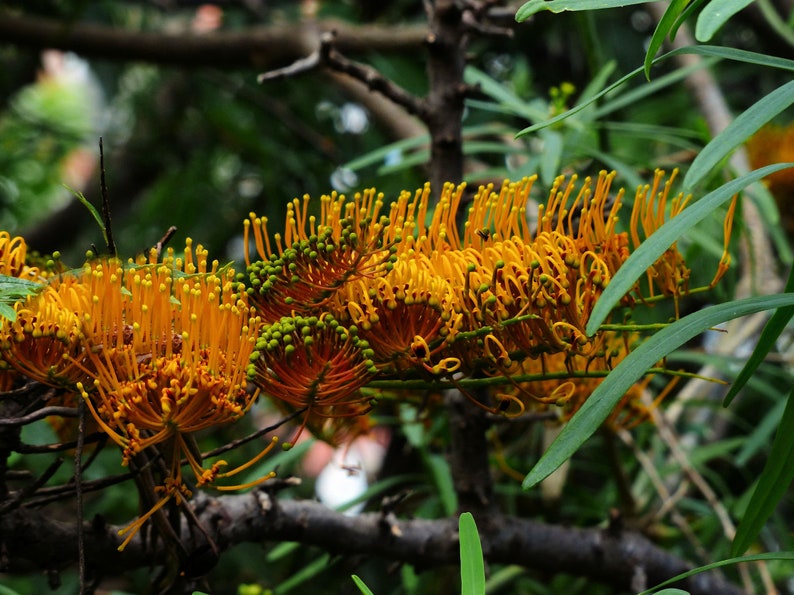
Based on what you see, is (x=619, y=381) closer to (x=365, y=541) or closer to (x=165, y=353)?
(x=165, y=353)

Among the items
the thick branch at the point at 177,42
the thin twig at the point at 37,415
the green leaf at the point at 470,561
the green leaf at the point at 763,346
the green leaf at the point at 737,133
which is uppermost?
the thick branch at the point at 177,42

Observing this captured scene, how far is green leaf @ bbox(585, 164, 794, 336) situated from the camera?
396mm

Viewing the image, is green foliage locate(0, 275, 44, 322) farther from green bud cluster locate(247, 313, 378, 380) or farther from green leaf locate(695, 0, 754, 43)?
green leaf locate(695, 0, 754, 43)

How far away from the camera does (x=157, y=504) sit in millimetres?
471

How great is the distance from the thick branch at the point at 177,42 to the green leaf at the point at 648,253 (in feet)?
3.82

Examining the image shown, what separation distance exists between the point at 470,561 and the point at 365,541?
260 mm

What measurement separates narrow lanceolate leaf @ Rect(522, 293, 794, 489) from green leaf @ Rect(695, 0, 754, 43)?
13 cm

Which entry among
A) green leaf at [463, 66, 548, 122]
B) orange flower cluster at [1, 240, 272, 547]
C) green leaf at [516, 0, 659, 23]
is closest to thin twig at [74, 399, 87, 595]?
orange flower cluster at [1, 240, 272, 547]

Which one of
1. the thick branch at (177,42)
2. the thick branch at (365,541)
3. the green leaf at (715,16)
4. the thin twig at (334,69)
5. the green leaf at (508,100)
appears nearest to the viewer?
the green leaf at (715,16)

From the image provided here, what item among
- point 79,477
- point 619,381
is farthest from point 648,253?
point 79,477

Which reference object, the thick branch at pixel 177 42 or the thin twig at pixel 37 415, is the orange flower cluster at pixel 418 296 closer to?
the thin twig at pixel 37 415

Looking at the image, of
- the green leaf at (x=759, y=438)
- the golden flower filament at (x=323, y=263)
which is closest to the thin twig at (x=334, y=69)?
the golden flower filament at (x=323, y=263)

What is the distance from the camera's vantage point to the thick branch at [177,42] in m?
1.53

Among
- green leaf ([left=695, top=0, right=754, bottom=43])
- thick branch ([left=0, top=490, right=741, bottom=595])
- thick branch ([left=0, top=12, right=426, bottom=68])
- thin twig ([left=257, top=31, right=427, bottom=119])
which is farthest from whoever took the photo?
thick branch ([left=0, top=12, right=426, bottom=68])
